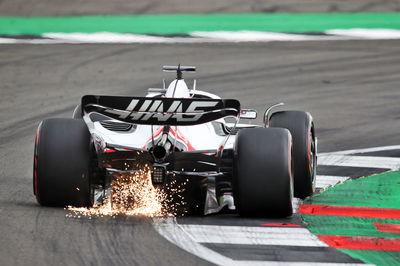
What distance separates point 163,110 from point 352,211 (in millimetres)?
2158

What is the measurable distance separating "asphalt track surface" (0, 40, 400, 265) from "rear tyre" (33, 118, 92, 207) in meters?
0.22

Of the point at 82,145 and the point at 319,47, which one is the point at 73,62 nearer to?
the point at 319,47

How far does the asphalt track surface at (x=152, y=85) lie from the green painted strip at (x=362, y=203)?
106cm

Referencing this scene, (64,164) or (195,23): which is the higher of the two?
(195,23)

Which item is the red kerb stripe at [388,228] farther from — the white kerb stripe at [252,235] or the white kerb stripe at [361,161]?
the white kerb stripe at [361,161]

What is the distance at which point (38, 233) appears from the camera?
1030 cm

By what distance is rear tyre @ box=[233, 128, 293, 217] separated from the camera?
10.7 meters

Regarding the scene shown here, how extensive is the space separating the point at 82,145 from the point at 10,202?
1.23 m

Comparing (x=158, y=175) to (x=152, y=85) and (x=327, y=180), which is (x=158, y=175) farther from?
(x=152, y=85)

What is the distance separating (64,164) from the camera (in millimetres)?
10961

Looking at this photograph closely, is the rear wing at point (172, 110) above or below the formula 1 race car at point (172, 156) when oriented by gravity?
above

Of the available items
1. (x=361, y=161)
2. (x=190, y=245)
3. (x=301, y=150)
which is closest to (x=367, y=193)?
(x=301, y=150)

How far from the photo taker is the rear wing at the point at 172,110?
1055cm

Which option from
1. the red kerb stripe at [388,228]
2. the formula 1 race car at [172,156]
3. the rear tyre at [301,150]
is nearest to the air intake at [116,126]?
the formula 1 race car at [172,156]
